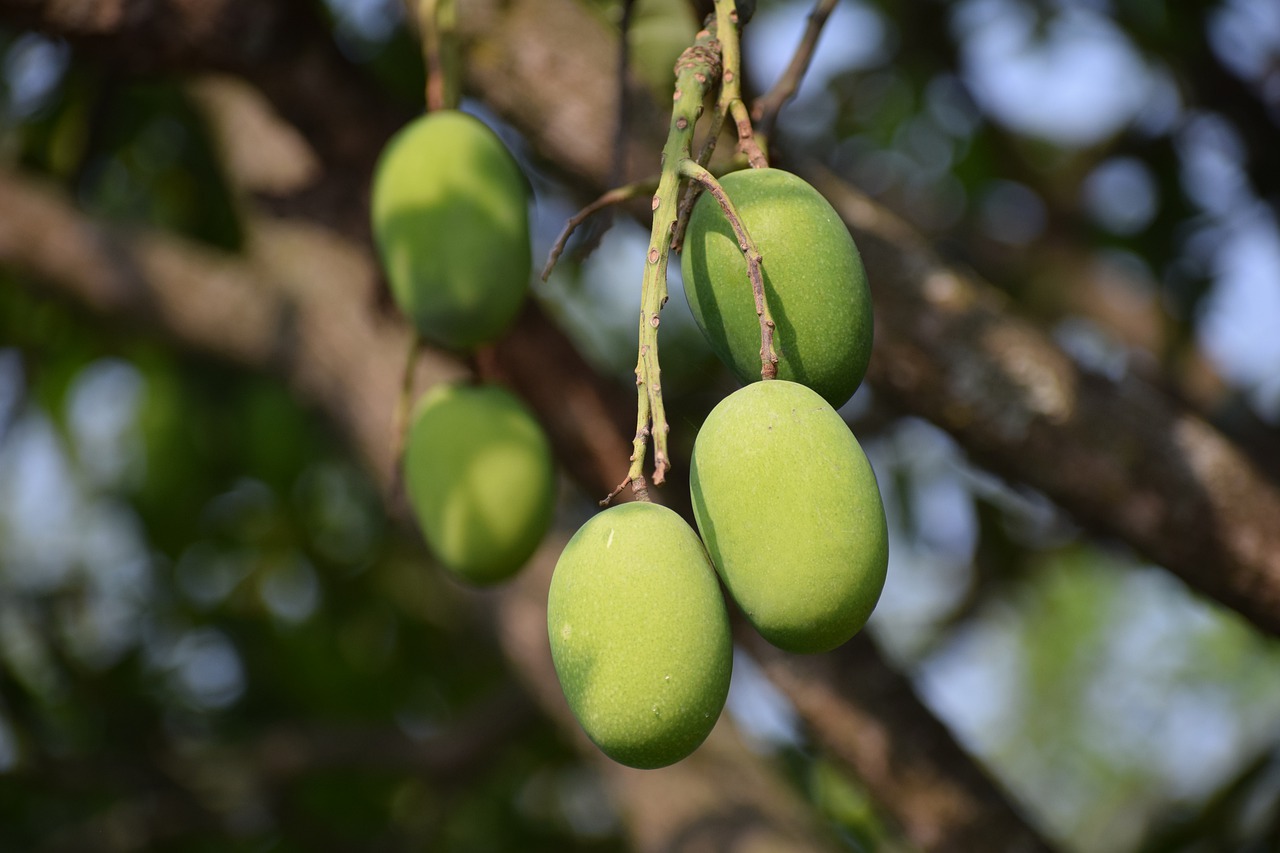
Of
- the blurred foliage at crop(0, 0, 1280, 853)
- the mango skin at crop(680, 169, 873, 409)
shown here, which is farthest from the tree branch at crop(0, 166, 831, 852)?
the mango skin at crop(680, 169, 873, 409)

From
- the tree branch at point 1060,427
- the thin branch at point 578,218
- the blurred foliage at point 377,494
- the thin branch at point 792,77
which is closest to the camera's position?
the thin branch at point 578,218

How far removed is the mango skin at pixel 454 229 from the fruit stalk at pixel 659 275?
14.5 inches

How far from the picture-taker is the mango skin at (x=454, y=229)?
0.90 meters

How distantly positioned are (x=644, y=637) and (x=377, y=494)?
65.9 inches

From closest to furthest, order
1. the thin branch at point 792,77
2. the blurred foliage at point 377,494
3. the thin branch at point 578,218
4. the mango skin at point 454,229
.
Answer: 1. the thin branch at point 578,218
2. the thin branch at point 792,77
3. the mango skin at point 454,229
4. the blurred foliage at point 377,494

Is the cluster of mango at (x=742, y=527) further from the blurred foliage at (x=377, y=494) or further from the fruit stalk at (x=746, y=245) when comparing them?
the blurred foliage at (x=377, y=494)

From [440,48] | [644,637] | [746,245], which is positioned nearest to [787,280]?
[746,245]

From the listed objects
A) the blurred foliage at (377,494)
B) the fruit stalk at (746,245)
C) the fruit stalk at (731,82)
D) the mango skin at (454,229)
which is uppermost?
the fruit stalk at (731,82)

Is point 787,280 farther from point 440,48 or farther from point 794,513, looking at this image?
point 440,48

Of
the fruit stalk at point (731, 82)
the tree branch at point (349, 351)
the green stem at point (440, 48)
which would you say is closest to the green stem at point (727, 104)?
the fruit stalk at point (731, 82)

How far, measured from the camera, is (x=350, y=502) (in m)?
2.76

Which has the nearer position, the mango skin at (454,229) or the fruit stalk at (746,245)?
the fruit stalk at (746,245)

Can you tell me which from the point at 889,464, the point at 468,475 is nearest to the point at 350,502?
the point at 889,464

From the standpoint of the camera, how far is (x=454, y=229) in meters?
0.90
